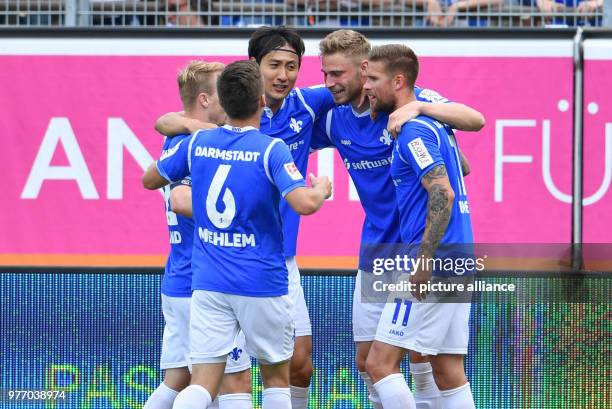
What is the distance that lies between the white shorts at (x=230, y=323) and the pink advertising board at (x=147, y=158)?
328 cm

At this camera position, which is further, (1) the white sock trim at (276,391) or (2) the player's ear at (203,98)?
(2) the player's ear at (203,98)

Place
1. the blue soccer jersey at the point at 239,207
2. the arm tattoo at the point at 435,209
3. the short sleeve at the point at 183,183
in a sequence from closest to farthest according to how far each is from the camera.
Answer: the blue soccer jersey at the point at 239,207
the arm tattoo at the point at 435,209
the short sleeve at the point at 183,183

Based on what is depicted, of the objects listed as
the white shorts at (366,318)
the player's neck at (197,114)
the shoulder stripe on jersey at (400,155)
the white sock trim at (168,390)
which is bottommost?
the white sock trim at (168,390)

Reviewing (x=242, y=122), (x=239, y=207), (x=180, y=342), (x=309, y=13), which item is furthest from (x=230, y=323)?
(x=309, y=13)

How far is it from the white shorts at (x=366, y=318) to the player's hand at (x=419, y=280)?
2.12ft

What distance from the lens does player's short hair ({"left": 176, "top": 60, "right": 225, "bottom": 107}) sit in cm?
586

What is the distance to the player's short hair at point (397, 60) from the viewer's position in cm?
580

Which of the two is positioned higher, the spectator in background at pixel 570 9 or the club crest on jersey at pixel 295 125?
the spectator in background at pixel 570 9

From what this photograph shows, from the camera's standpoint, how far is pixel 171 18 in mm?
9117

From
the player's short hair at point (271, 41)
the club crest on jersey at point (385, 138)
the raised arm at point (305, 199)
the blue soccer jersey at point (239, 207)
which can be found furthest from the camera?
the player's short hair at point (271, 41)

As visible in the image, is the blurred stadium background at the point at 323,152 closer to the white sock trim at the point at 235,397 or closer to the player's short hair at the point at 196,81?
the player's short hair at the point at 196,81

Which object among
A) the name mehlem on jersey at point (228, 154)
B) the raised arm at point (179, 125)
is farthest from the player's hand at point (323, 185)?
the raised arm at point (179, 125)

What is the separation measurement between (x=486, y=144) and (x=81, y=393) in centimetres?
356

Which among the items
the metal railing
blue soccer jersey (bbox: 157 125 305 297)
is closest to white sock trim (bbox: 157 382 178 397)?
blue soccer jersey (bbox: 157 125 305 297)
